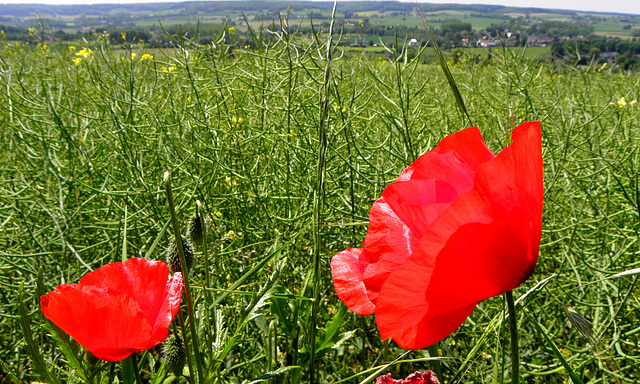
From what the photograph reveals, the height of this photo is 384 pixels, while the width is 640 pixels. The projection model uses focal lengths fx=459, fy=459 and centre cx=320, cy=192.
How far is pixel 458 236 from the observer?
27 centimetres

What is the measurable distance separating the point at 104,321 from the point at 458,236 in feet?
0.92

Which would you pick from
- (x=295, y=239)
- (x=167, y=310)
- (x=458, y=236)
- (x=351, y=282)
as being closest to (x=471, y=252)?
(x=458, y=236)

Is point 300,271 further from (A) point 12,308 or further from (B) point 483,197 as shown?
(B) point 483,197

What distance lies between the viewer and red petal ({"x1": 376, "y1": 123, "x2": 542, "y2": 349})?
0.27 meters

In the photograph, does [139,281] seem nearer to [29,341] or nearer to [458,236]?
[29,341]

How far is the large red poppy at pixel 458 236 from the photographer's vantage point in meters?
0.27

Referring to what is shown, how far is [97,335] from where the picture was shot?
1.22ft

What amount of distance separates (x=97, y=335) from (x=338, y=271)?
20cm

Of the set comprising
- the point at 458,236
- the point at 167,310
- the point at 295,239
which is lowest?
the point at 295,239

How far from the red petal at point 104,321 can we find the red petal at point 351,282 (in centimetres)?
16

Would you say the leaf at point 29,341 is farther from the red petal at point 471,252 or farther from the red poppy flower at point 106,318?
the red petal at point 471,252

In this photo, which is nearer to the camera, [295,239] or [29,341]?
[29,341]

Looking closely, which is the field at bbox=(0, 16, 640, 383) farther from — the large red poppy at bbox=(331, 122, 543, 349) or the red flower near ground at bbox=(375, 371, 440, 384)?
the large red poppy at bbox=(331, 122, 543, 349)

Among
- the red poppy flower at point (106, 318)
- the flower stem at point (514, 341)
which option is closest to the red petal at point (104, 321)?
the red poppy flower at point (106, 318)
